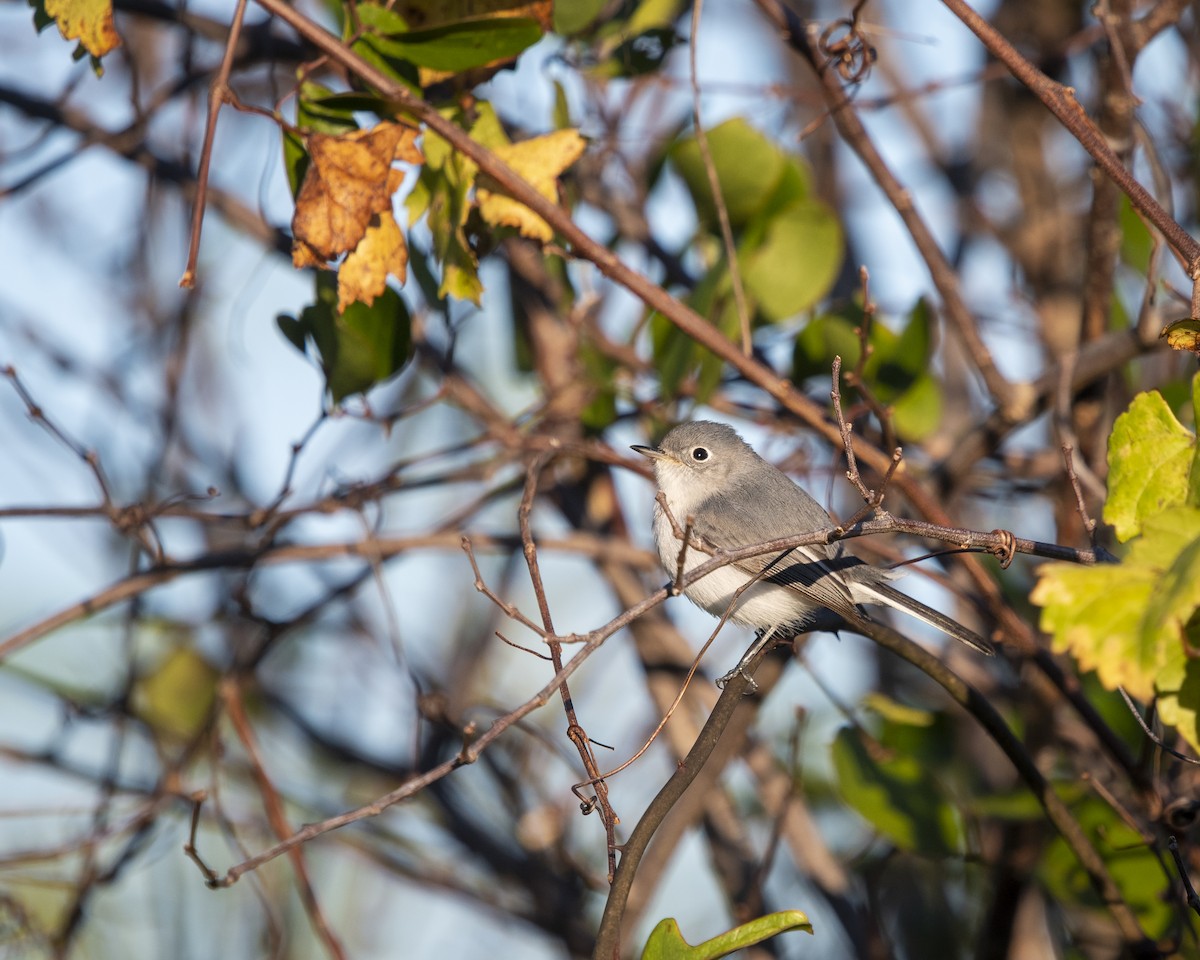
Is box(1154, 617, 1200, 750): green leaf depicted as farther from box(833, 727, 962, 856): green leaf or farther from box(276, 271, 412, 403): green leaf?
box(276, 271, 412, 403): green leaf

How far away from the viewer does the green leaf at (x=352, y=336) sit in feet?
8.85

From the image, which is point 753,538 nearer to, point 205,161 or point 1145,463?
point 1145,463

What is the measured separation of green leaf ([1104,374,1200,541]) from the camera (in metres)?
1.67

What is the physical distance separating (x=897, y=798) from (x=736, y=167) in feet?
5.69

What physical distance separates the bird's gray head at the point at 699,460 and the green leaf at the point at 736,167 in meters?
0.67

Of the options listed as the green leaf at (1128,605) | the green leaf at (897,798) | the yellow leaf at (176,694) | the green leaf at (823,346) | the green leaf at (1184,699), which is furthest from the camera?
the yellow leaf at (176,694)

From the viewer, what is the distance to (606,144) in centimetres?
346

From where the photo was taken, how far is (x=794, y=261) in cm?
322

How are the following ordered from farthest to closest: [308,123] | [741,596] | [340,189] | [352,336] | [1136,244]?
[1136,244] → [741,596] → [352,336] → [308,123] → [340,189]

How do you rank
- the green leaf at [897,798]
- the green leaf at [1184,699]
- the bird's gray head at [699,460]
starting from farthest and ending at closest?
1. the bird's gray head at [699,460]
2. the green leaf at [897,798]
3. the green leaf at [1184,699]

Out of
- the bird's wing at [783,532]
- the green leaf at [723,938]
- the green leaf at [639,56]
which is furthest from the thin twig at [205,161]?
the bird's wing at [783,532]

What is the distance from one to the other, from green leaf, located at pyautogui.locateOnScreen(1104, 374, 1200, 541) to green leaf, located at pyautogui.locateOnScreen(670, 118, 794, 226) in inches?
63.7

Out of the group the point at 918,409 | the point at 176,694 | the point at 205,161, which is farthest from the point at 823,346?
the point at 176,694

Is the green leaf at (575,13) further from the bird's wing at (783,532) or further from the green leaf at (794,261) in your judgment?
the bird's wing at (783,532)
